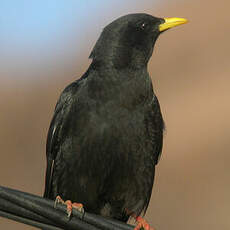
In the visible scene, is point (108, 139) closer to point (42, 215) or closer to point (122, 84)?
point (122, 84)

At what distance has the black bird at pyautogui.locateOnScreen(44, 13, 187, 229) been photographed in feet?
22.6

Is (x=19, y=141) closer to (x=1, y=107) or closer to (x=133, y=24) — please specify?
(x=1, y=107)

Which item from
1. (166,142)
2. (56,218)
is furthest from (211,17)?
(56,218)

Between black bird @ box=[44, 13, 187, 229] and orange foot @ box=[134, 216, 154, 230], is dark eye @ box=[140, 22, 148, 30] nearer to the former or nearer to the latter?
black bird @ box=[44, 13, 187, 229]

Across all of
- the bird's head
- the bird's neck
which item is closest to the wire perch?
the bird's neck

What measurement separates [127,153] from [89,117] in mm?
438

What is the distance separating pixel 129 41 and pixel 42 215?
2.83 m

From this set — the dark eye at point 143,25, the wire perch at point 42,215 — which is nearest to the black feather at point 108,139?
the dark eye at point 143,25

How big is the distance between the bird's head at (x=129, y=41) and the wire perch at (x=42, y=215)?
7.64ft

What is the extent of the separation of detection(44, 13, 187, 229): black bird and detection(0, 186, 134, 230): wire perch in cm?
154

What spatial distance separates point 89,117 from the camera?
271 inches

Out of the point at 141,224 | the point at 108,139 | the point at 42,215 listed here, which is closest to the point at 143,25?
the point at 108,139

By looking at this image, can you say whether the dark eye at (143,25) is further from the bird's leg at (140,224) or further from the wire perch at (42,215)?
the wire perch at (42,215)

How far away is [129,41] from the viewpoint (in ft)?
25.0
